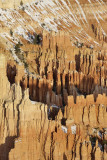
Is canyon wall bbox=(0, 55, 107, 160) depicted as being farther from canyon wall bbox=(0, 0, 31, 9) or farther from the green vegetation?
canyon wall bbox=(0, 0, 31, 9)

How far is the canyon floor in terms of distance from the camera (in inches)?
960

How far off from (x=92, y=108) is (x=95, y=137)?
10.6 feet

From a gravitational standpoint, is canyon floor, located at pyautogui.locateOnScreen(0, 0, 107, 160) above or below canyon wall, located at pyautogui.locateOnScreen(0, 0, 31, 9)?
below

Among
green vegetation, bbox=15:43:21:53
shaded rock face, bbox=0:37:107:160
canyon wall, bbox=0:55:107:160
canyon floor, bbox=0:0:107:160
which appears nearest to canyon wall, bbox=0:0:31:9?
canyon floor, bbox=0:0:107:160

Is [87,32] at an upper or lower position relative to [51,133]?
upper

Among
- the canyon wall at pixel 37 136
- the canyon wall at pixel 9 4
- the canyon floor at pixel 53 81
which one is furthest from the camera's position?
the canyon wall at pixel 9 4

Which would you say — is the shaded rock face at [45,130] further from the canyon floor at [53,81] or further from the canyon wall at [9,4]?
the canyon wall at [9,4]

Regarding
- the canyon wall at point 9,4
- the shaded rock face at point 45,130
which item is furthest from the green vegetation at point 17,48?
the canyon wall at point 9,4

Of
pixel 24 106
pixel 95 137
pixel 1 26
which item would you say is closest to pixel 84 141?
pixel 95 137

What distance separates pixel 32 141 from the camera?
2395cm

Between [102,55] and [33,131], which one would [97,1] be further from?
[33,131]

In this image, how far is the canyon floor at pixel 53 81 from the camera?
80.0ft

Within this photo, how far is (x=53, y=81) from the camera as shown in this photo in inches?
1654

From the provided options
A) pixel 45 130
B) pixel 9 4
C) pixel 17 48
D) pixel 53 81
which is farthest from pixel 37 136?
pixel 9 4
